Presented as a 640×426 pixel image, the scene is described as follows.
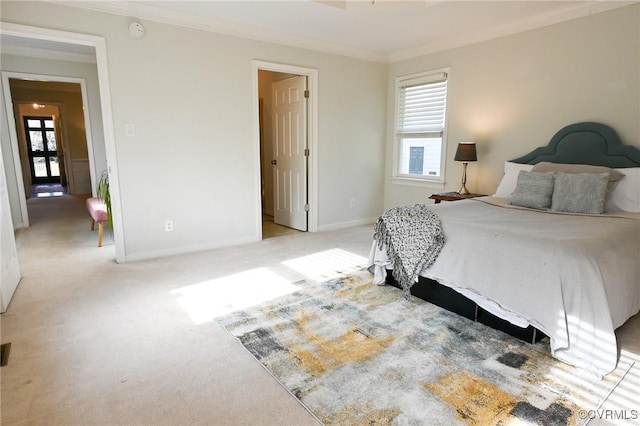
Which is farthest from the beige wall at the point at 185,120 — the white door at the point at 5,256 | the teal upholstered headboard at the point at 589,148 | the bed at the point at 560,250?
the teal upholstered headboard at the point at 589,148

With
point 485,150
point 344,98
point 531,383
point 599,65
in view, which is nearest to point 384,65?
point 344,98

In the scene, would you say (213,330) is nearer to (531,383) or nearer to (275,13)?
(531,383)

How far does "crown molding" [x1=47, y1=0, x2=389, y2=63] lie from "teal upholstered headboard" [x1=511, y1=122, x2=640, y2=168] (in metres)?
2.67

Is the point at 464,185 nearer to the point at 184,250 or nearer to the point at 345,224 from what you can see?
the point at 345,224

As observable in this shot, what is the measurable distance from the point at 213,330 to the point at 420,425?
54.5 inches

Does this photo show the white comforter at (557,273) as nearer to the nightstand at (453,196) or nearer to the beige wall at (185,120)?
the nightstand at (453,196)

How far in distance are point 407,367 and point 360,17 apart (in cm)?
336

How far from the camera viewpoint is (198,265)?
3531 millimetres

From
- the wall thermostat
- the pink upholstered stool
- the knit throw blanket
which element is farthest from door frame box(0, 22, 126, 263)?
the knit throw blanket

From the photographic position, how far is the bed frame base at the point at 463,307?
214 centimetres

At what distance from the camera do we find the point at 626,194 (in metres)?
2.98

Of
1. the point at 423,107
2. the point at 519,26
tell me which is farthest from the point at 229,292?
the point at 519,26

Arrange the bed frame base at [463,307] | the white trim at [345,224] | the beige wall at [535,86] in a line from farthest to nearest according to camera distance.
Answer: the white trim at [345,224], the beige wall at [535,86], the bed frame base at [463,307]

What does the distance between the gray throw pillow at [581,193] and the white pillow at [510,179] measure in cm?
63
